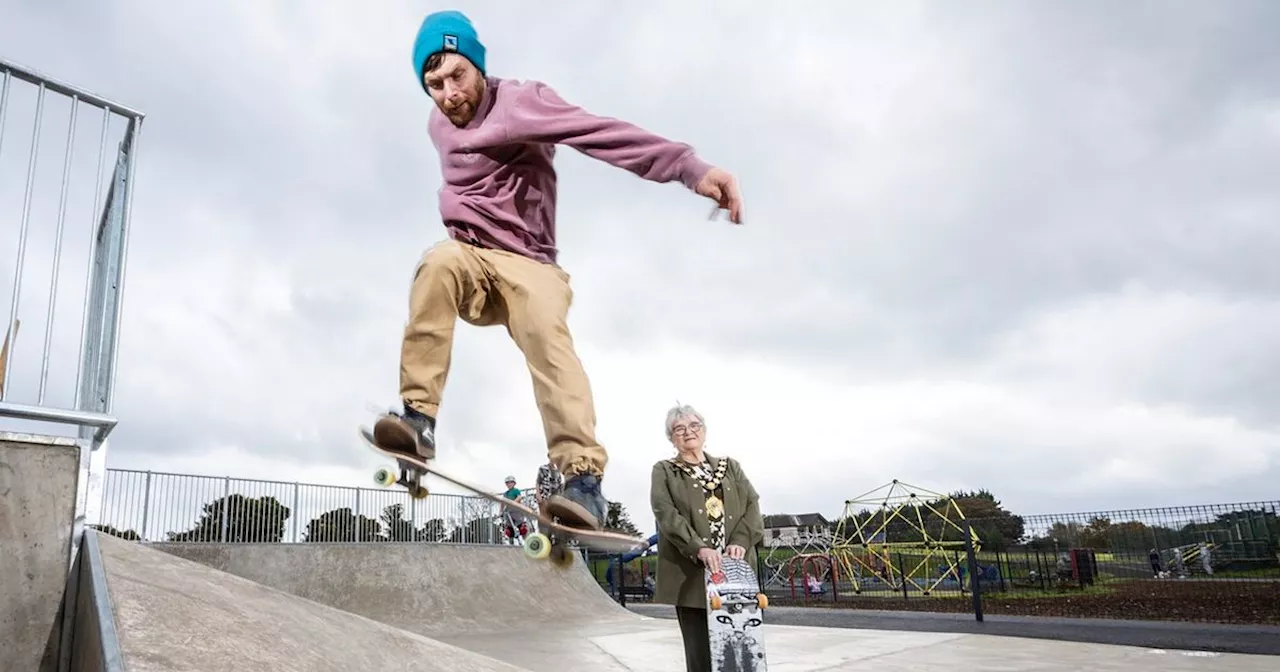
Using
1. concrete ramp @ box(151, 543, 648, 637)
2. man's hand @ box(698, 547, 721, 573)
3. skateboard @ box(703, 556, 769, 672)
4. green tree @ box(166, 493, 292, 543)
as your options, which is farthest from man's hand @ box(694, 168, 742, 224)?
green tree @ box(166, 493, 292, 543)

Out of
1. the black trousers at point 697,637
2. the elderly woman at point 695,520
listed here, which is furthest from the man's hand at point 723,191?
the black trousers at point 697,637

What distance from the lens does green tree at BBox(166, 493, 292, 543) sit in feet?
40.7

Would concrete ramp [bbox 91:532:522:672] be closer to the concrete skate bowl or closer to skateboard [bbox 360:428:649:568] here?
the concrete skate bowl

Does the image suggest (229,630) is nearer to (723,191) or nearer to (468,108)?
(468,108)

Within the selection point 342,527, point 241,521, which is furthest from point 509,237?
point 342,527

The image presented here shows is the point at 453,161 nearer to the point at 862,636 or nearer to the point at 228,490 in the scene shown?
the point at 862,636

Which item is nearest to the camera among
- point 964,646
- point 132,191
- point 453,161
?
point 453,161

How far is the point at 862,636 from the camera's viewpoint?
29.0 ft

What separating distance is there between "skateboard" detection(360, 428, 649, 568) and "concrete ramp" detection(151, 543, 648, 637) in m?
8.17

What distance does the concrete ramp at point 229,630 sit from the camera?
2.08 m

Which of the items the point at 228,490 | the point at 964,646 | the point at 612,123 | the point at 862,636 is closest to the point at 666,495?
the point at 612,123

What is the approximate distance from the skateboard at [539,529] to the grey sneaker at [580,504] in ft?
0.11

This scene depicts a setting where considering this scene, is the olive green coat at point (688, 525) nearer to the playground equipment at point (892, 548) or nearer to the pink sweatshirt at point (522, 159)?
the pink sweatshirt at point (522, 159)

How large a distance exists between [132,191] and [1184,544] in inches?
584
